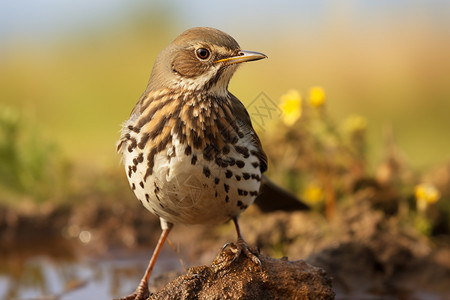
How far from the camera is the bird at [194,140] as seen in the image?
3.99m

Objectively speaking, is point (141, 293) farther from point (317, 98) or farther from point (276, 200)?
point (317, 98)

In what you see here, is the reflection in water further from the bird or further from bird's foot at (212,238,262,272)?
bird's foot at (212,238,262,272)

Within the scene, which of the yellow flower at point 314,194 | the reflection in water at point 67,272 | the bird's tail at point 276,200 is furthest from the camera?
the yellow flower at point 314,194

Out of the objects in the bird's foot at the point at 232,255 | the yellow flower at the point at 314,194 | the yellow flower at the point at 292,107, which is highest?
the yellow flower at the point at 292,107

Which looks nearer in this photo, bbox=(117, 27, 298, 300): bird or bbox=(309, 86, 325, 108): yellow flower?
bbox=(117, 27, 298, 300): bird

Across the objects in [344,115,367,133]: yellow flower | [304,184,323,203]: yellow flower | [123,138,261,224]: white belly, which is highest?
[344,115,367,133]: yellow flower

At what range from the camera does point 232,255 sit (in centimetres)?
391

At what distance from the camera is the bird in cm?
399

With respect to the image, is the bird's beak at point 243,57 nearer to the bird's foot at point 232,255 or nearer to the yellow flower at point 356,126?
the bird's foot at point 232,255

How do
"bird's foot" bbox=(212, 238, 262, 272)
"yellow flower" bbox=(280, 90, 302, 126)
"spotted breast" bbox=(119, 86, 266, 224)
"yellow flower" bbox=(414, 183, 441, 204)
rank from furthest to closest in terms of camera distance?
"yellow flower" bbox=(280, 90, 302, 126), "yellow flower" bbox=(414, 183, 441, 204), "spotted breast" bbox=(119, 86, 266, 224), "bird's foot" bbox=(212, 238, 262, 272)

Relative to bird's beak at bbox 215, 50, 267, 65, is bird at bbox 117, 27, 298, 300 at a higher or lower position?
lower

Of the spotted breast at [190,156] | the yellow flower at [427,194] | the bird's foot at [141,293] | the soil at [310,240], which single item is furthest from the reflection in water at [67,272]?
the yellow flower at [427,194]

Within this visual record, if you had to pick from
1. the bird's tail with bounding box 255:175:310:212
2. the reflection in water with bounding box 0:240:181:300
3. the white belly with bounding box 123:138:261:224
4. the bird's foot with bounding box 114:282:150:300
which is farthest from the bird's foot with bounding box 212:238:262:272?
the reflection in water with bounding box 0:240:181:300

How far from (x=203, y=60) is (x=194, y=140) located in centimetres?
60
